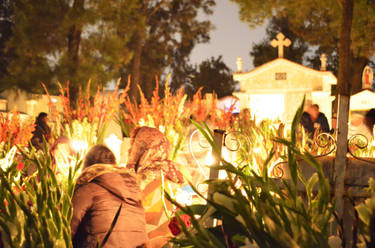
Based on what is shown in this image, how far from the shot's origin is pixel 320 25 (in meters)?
21.2

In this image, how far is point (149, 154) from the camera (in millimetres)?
4598

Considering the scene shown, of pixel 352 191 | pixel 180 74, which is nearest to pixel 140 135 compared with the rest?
pixel 352 191

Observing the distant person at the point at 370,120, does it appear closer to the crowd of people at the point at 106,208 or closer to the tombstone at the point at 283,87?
the crowd of people at the point at 106,208

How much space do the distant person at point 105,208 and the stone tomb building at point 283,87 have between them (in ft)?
52.7

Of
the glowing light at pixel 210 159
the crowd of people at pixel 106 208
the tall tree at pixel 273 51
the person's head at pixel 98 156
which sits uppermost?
the tall tree at pixel 273 51

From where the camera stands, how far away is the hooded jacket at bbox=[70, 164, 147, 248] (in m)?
2.88

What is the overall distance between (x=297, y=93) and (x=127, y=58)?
27.3 ft

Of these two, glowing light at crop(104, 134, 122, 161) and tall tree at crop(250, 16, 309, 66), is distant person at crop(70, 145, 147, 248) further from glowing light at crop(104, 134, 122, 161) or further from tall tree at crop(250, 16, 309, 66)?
tall tree at crop(250, 16, 309, 66)

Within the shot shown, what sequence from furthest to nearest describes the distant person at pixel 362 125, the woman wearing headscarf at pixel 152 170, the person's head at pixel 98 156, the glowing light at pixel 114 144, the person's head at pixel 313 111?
the person's head at pixel 313 111, the glowing light at pixel 114 144, the distant person at pixel 362 125, the woman wearing headscarf at pixel 152 170, the person's head at pixel 98 156

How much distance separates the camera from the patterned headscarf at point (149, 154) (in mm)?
4402

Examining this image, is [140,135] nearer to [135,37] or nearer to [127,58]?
[127,58]

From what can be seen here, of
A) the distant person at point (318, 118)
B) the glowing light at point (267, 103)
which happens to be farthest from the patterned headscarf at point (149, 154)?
the glowing light at point (267, 103)

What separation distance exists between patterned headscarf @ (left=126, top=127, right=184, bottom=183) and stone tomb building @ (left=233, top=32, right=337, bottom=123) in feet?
47.2

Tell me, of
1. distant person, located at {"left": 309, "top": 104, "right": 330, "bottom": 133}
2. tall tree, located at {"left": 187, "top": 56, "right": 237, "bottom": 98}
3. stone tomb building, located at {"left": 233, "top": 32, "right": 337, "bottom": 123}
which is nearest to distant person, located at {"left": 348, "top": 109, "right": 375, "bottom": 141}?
distant person, located at {"left": 309, "top": 104, "right": 330, "bottom": 133}
